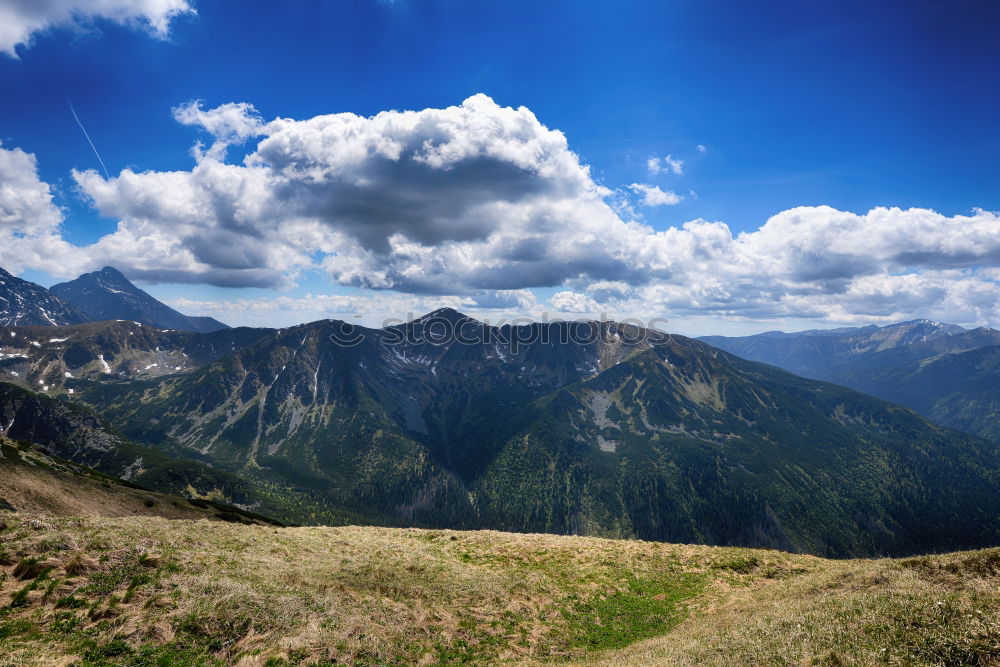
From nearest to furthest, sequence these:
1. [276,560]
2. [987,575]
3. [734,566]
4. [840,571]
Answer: [987,575]
[840,571]
[276,560]
[734,566]

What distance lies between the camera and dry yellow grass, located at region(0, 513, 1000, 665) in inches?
750

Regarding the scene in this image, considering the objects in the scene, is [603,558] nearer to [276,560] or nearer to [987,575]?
[987,575]

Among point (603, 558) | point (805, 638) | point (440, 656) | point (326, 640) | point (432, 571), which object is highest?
point (805, 638)

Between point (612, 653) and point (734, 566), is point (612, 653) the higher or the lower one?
the higher one

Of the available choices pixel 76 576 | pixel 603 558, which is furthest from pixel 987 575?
pixel 76 576

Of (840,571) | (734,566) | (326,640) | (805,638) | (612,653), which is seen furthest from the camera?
(734,566)

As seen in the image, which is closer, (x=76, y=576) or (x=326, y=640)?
(x=326, y=640)

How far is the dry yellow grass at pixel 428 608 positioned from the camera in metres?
19.1

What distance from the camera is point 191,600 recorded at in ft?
78.9

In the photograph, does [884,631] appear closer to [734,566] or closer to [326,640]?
[326,640]

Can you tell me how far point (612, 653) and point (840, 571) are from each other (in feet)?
64.8

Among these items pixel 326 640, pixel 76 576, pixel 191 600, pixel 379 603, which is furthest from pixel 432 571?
pixel 76 576

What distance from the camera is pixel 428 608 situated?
1138 inches

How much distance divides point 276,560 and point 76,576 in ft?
42.9
